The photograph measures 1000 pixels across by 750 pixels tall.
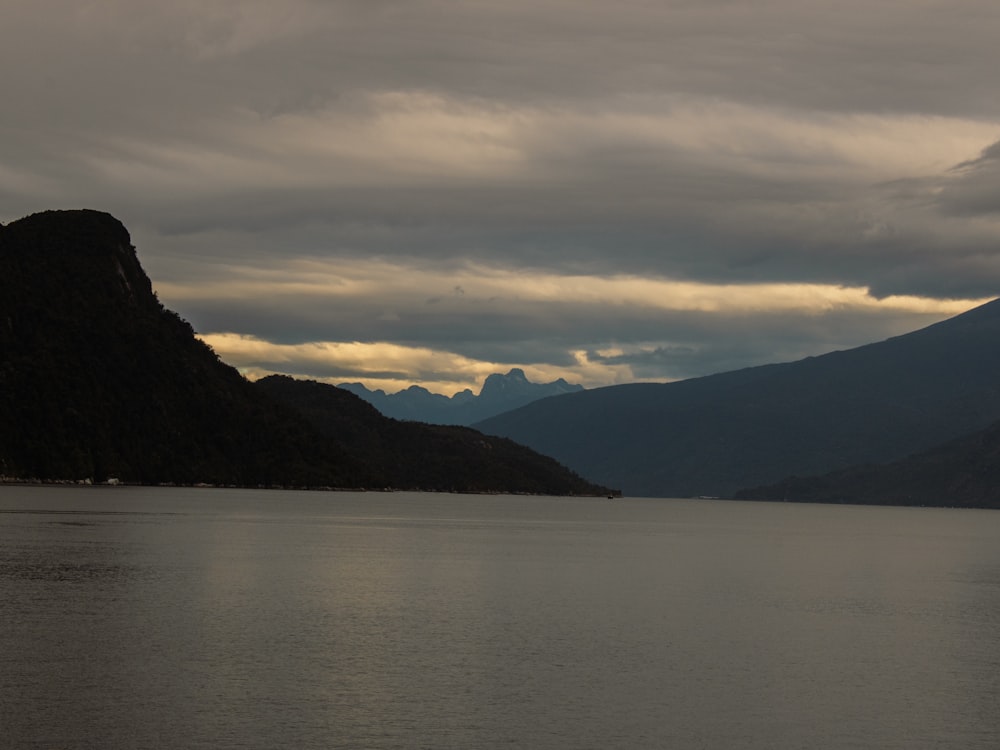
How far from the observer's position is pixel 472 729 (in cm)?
5216

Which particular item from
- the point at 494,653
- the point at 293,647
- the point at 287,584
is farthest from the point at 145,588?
the point at 494,653

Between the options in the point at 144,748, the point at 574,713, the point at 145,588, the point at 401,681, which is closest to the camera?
the point at 144,748

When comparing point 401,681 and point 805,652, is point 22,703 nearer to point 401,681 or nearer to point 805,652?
point 401,681

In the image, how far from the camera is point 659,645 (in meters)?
77.2

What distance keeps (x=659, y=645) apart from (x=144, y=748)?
3775 centimetres

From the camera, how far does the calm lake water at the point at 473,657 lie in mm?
52031

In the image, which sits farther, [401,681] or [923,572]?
[923,572]

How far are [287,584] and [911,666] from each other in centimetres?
5434

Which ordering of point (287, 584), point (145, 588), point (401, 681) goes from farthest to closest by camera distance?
1. point (287, 584)
2. point (145, 588)
3. point (401, 681)

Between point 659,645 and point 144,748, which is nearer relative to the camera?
point 144,748

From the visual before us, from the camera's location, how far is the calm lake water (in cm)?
5203

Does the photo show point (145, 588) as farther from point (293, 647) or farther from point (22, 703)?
point (22, 703)

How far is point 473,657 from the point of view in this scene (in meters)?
70.2

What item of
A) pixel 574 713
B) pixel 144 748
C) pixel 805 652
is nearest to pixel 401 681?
pixel 574 713
